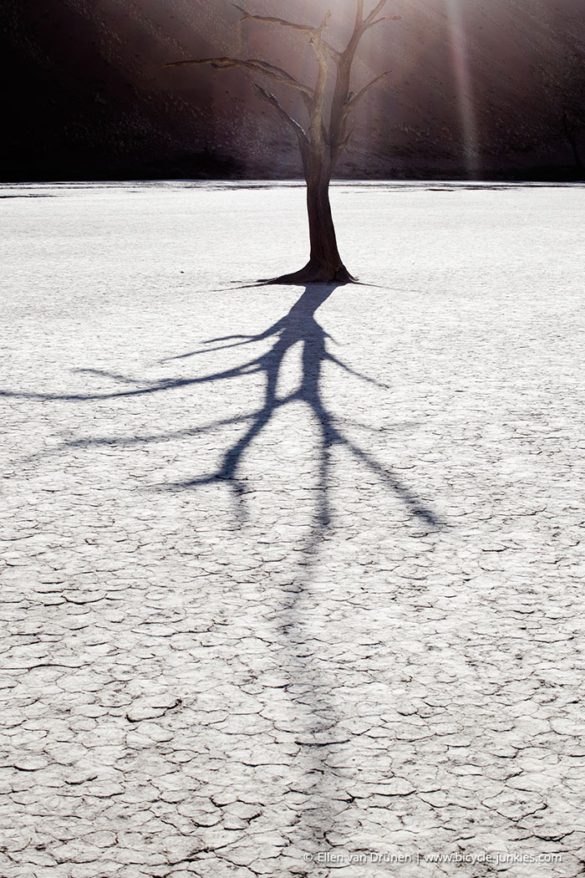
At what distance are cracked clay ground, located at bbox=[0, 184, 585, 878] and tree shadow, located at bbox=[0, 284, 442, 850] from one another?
1 centimetres

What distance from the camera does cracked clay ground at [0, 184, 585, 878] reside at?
105 inches

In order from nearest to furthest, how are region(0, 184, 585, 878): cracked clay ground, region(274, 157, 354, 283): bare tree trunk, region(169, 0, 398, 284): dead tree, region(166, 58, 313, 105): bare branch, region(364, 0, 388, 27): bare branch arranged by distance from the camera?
region(0, 184, 585, 878): cracked clay ground
region(274, 157, 354, 283): bare tree trunk
region(169, 0, 398, 284): dead tree
region(166, 58, 313, 105): bare branch
region(364, 0, 388, 27): bare branch

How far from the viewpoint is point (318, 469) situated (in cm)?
571

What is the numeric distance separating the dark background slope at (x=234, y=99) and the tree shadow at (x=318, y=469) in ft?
198

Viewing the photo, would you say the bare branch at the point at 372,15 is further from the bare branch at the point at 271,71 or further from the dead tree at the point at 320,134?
the bare branch at the point at 271,71

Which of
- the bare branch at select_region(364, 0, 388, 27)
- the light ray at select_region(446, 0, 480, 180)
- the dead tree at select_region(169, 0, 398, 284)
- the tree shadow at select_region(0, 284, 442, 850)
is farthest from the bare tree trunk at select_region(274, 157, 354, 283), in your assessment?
the light ray at select_region(446, 0, 480, 180)

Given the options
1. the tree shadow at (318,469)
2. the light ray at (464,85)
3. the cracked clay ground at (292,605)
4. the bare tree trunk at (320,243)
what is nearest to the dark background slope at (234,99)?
the light ray at (464,85)

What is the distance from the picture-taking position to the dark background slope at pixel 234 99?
7544 cm

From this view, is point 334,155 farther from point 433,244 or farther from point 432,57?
point 432,57

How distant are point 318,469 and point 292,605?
1.81 metres

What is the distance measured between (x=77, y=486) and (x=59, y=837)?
290 centimetres

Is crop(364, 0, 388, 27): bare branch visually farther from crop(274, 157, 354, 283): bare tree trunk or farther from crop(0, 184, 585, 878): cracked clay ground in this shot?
crop(0, 184, 585, 878): cracked clay ground

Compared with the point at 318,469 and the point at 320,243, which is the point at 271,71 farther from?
the point at 318,469

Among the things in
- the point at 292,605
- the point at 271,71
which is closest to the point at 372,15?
the point at 271,71
